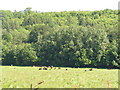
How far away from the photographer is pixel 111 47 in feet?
332

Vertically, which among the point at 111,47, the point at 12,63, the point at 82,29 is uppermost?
the point at 82,29

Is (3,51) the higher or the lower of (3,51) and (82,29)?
the lower

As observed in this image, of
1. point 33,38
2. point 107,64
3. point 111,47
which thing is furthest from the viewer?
point 33,38

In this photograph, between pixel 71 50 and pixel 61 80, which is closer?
pixel 61 80

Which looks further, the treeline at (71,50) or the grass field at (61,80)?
the treeline at (71,50)

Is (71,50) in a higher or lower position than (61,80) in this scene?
lower

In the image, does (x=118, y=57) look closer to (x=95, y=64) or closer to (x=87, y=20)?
(x=95, y=64)

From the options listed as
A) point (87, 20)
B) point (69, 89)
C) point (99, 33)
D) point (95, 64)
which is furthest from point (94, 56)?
point (87, 20)

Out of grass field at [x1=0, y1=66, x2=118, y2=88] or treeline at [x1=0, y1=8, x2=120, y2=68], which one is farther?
treeline at [x1=0, y1=8, x2=120, y2=68]

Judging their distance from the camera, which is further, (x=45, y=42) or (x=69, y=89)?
(x=45, y=42)

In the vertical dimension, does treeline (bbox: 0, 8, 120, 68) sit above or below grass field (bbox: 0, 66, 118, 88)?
below

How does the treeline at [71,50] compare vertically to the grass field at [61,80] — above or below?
below

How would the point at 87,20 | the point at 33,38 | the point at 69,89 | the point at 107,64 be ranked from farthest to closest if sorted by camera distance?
1. the point at 87,20
2. the point at 33,38
3. the point at 107,64
4. the point at 69,89

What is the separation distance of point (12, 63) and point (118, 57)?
1815 inches
